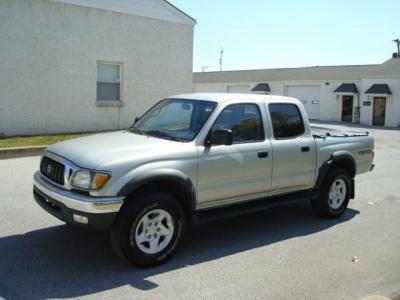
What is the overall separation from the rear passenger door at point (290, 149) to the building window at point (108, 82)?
35.7 feet

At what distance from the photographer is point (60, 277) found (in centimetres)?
457

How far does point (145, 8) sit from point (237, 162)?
12.8 m

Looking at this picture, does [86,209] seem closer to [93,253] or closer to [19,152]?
[93,253]

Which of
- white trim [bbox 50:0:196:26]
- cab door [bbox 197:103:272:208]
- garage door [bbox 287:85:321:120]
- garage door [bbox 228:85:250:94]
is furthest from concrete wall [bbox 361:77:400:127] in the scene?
cab door [bbox 197:103:272:208]

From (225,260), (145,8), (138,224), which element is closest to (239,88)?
(145,8)

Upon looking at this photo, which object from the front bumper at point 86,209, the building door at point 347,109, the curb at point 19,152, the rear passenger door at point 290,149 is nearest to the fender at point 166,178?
the front bumper at point 86,209

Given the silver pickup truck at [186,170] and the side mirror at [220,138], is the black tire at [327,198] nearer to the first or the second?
the silver pickup truck at [186,170]

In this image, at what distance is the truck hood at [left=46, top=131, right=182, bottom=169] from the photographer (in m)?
4.73

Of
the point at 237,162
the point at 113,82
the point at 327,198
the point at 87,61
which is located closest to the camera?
the point at 237,162

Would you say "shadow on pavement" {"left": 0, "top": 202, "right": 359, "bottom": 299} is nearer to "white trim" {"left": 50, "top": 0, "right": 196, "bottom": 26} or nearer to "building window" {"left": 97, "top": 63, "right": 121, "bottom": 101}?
"building window" {"left": 97, "top": 63, "right": 121, "bottom": 101}

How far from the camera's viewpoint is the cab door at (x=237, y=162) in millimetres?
5355

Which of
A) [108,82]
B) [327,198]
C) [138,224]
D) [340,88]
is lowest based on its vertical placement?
[327,198]

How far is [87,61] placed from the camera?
1570 centimetres

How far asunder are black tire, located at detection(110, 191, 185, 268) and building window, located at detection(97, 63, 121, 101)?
12036 mm
